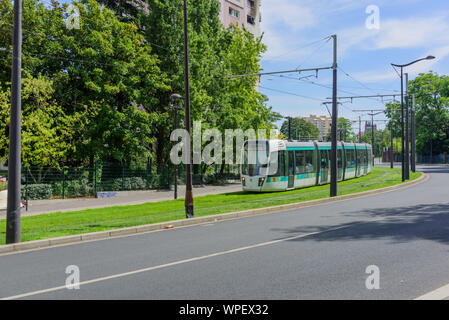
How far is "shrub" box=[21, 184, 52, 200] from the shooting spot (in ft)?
74.5

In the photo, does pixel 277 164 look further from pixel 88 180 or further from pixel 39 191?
pixel 39 191

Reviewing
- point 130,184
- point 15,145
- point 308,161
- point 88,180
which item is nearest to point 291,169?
point 308,161

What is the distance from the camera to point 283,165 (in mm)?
24922

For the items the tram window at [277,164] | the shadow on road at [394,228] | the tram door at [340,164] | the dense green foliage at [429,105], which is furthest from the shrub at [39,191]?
the dense green foliage at [429,105]

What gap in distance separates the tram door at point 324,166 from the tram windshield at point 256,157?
6434 millimetres

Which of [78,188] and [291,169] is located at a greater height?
[291,169]

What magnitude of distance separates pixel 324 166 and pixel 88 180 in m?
16.1

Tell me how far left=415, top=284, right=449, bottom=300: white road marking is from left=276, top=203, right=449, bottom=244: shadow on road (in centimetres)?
335

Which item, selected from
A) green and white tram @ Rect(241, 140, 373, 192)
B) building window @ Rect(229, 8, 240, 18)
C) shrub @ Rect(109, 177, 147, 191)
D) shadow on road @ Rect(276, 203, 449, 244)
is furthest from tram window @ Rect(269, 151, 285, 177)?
building window @ Rect(229, 8, 240, 18)

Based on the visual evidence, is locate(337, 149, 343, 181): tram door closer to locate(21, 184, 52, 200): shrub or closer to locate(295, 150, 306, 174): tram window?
locate(295, 150, 306, 174): tram window

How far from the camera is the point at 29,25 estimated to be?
1002 inches

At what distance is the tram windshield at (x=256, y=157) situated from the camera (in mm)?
24078

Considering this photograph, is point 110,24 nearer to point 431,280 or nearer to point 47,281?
point 47,281

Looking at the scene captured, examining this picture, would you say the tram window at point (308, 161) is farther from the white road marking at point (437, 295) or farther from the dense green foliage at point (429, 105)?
the dense green foliage at point (429, 105)
